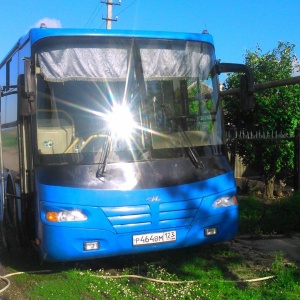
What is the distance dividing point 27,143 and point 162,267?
2.37 meters

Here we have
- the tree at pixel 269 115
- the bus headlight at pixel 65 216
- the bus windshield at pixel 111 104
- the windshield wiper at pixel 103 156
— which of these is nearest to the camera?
the bus headlight at pixel 65 216

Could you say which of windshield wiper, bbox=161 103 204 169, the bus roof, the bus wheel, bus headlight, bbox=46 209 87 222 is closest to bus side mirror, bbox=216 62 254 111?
the bus roof

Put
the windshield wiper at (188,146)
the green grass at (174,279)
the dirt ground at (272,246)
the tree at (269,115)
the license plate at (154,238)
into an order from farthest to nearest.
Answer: the tree at (269,115)
the dirt ground at (272,246)
the windshield wiper at (188,146)
the license plate at (154,238)
the green grass at (174,279)

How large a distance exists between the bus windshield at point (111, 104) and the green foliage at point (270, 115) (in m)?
5.64

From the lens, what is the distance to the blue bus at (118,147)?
595 centimetres

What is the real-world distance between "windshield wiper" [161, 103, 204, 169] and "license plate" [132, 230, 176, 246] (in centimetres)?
90

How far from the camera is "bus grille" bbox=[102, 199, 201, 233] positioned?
19.7 ft

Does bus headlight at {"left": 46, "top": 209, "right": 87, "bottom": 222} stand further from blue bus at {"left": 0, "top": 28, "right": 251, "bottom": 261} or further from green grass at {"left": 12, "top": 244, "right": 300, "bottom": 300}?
green grass at {"left": 12, "top": 244, "right": 300, "bottom": 300}

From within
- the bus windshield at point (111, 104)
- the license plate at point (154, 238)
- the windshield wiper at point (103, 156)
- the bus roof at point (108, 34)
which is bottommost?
the license plate at point (154, 238)

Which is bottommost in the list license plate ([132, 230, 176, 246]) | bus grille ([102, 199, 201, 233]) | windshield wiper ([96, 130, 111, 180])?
license plate ([132, 230, 176, 246])

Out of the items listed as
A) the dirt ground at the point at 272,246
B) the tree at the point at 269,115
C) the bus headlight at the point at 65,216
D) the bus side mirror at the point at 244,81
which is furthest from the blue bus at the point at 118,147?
the tree at the point at 269,115

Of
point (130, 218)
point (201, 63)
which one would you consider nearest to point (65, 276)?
point (130, 218)

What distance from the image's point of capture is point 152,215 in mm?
6102

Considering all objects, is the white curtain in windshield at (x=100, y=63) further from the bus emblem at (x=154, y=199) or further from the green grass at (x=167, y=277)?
the green grass at (x=167, y=277)
